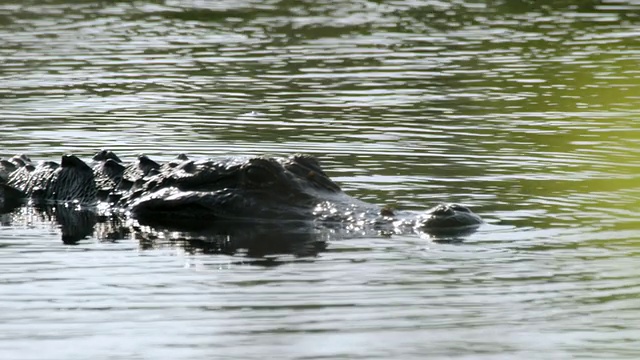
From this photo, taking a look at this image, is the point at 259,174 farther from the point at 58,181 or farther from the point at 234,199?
the point at 58,181

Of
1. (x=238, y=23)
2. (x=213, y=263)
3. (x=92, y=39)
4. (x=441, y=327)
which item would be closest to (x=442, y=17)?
(x=238, y=23)

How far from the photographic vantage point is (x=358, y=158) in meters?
14.5

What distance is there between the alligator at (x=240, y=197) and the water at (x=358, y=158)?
0.37 metres

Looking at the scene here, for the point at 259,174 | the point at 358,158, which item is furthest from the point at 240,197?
the point at 358,158

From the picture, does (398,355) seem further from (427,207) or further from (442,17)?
(442,17)

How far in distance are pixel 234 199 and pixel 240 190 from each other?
3.5 inches

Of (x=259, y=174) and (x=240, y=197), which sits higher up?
(x=259, y=174)

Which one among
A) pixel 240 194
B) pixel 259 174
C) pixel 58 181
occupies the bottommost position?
pixel 58 181

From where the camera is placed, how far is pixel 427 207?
11.8 metres

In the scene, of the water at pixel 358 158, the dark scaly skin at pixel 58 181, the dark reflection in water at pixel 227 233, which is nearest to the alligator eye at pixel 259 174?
the dark reflection in water at pixel 227 233

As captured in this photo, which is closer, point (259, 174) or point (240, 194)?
point (259, 174)

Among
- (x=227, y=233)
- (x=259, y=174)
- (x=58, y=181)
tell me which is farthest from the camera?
(x=58, y=181)

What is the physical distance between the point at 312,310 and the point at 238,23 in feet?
66.7

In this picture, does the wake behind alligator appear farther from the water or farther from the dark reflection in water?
the water
